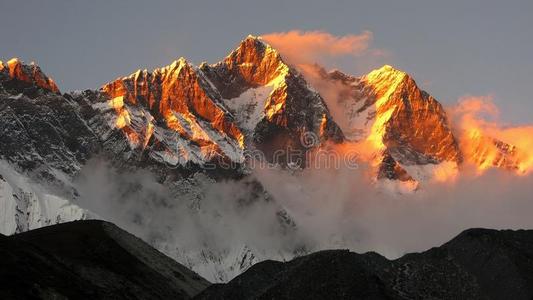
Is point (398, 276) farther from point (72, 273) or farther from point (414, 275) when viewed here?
point (72, 273)

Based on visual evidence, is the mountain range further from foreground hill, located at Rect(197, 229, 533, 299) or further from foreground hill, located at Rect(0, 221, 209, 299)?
foreground hill, located at Rect(0, 221, 209, 299)

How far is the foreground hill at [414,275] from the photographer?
113938mm

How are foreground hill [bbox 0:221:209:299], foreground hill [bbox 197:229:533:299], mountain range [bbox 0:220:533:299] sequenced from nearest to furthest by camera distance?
foreground hill [bbox 197:229:533:299] → mountain range [bbox 0:220:533:299] → foreground hill [bbox 0:221:209:299]

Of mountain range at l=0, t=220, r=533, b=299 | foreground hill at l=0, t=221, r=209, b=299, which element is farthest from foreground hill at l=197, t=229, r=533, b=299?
foreground hill at l=0, t=221, r=209, b=299

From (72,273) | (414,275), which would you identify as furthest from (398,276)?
(72,273)

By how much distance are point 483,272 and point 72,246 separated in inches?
3692

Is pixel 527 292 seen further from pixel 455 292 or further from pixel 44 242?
pixel 44 242

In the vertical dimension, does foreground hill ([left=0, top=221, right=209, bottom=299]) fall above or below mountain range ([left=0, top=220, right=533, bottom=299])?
above

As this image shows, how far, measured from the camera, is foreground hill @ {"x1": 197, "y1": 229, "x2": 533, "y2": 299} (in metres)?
114

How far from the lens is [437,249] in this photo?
412 ft

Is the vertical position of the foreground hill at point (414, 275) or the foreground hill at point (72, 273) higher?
the foreground hill at point (72, 273)

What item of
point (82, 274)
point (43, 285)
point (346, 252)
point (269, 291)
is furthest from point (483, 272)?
point (82, 274)

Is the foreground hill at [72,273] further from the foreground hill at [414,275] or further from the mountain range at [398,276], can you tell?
the foreground hill at [414,275]

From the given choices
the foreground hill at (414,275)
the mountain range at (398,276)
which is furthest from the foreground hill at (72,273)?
the foreground hill at (414,275)
